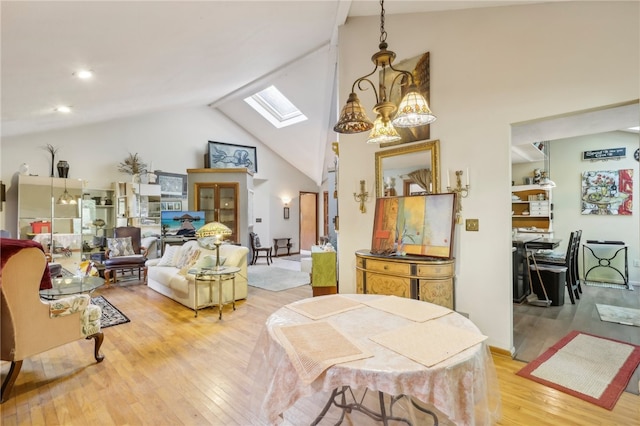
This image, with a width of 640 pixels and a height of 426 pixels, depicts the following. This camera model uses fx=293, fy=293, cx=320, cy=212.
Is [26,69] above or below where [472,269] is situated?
above

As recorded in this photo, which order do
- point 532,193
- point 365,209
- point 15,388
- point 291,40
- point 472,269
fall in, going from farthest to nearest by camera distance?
point 532,193, point 291,40, point 365,209, point 472,269, point 15,388

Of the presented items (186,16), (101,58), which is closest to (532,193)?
(186,16)

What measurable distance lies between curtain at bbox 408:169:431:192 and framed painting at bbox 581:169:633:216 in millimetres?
4484

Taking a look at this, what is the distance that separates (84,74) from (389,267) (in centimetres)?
374

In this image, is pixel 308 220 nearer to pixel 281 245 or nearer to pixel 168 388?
pixel 281 245

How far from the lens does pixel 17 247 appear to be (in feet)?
6.68

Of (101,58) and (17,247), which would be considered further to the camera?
(101,58)

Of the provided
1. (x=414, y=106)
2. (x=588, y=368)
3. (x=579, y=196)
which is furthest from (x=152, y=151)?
(x=579, y=196)

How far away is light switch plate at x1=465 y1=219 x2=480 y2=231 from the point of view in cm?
274

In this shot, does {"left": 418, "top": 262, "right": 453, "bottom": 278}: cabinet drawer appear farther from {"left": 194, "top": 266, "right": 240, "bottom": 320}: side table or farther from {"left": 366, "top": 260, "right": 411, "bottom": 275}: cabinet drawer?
{"left": 194, "top": 266, "right": 240, "bottom": 320}: side table

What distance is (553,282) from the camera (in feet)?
13.1

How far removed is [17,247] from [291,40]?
3613 mm

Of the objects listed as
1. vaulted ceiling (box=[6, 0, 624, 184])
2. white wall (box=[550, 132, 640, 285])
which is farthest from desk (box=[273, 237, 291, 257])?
white wall (box=[550, 132, 640, 285])

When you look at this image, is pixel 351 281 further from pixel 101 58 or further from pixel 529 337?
pixel 101 58
